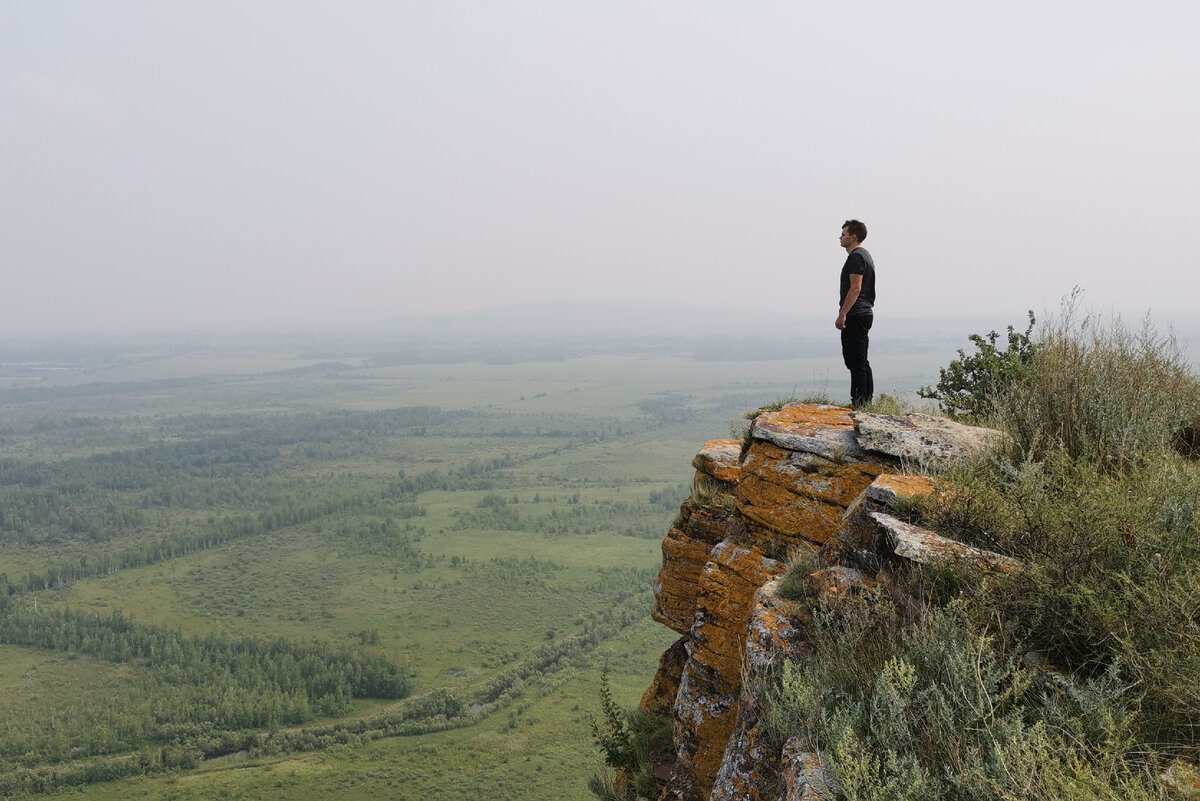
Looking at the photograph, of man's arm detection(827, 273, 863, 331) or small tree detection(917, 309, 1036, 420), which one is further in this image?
small tree detection(917, 309, 1036, 420)

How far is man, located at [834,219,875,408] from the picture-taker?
9.62m

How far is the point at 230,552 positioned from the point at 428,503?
134 ft

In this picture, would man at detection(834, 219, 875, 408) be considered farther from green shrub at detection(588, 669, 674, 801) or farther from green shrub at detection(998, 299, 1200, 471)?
green shrub at detection(588, 669, 674, 801)

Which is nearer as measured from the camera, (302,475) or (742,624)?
(742,624)

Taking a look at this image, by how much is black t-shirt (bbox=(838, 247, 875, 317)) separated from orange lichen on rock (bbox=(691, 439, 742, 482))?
2.82 m

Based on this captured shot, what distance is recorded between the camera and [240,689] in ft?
219

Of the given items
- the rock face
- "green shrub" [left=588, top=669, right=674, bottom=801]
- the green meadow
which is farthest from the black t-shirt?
the green meadow

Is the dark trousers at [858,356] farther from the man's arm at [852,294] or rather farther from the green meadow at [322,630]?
the green meadow at [322,630]

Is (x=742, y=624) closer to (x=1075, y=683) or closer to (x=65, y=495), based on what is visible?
(x=1075, y=683)

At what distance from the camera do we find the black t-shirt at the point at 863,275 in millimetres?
9617

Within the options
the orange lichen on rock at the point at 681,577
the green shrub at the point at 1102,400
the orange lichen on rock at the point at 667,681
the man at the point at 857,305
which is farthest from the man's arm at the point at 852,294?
the orange lichen on rock at the point at 667,681

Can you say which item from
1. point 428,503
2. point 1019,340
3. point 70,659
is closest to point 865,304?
point 1019,340

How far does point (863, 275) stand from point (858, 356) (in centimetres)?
123

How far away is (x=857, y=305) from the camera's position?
9875 mm
